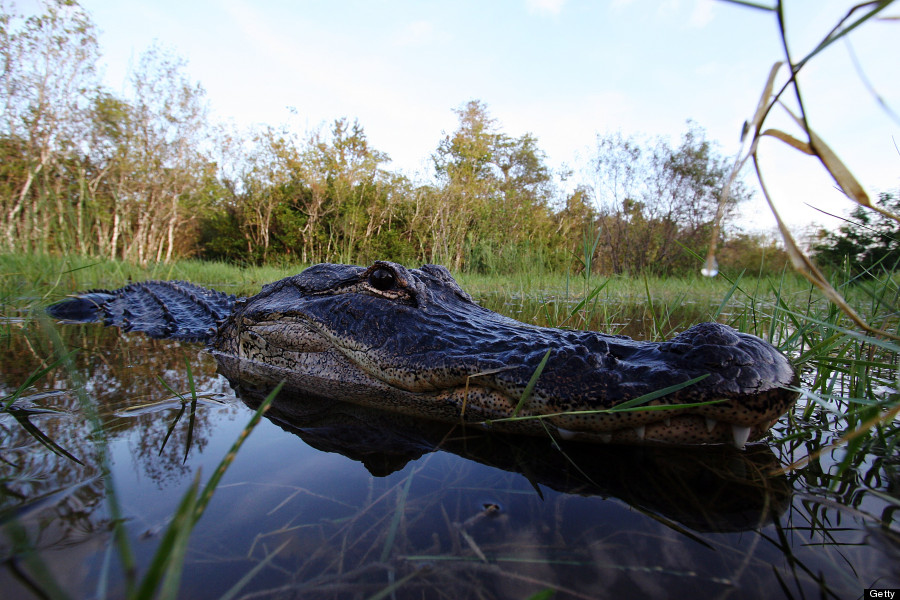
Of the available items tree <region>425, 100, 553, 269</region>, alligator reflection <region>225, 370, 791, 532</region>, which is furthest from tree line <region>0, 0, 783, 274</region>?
alligator reflection <region>225, 370, 791, 532</region>

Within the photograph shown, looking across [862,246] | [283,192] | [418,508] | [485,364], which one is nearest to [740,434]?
[485,364]

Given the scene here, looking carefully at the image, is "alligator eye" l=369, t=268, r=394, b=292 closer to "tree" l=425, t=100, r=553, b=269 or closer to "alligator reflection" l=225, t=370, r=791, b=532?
"alligator reflection" l=225, t=370, r=791, b=532

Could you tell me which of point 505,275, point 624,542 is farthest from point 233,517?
point 505,275

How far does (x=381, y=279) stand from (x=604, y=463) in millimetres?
1396

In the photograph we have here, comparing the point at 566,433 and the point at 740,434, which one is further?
the point at 566,433

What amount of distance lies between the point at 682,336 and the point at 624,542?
2.30 ft

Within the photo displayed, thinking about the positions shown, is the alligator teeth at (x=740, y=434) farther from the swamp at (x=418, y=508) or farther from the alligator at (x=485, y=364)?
the swamp at (x=418, y=508)

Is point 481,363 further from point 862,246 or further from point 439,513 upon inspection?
point 862,246

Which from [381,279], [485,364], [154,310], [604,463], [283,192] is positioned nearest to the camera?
[604,463]

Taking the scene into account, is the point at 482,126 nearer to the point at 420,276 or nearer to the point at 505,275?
the point at 505,275

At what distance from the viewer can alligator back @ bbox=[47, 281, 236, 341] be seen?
3.74 metres

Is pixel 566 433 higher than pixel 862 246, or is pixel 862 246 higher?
pixel 862 246

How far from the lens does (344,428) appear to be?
1.72m

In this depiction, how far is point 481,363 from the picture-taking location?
156cm
